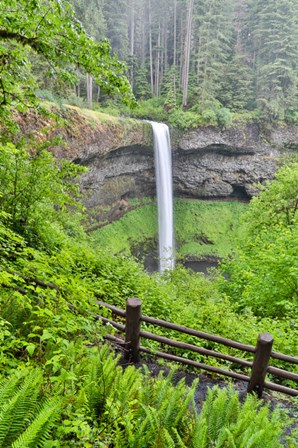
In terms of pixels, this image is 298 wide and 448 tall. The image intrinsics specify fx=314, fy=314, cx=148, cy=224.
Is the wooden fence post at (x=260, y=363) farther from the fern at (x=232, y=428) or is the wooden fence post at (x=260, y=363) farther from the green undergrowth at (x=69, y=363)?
the fern at (x=232, y=428)

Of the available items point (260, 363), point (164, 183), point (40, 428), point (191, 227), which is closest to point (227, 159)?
point (164, 183)

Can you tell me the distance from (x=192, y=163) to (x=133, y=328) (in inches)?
1135

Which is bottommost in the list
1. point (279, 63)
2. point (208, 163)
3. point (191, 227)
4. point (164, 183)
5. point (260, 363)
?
point (191, 227)

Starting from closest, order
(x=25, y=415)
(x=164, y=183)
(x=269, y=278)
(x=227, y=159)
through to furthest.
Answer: (x=25, y=415) → (x=269, y=278) → (x=164, y=183) → (x=227, y=159)

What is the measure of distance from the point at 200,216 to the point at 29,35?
2849 centimetres

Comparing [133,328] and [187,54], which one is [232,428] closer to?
[133,328]

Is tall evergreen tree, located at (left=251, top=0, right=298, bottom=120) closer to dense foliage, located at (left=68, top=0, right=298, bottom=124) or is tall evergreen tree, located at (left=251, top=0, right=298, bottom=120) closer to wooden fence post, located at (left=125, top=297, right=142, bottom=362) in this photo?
dense foliage, located at (left=68, top=0, right=298, bottom=124)

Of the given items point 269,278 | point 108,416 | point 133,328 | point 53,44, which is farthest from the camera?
point 269,278

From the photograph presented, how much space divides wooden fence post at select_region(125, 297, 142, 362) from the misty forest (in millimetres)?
23

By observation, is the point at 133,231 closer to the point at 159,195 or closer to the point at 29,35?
A: the point at 159,195

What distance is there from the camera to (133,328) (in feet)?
15.9

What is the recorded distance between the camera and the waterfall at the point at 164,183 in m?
29.0

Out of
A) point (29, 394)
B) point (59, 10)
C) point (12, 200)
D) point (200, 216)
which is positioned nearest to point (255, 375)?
point (29, 394)

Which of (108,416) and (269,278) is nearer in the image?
(108,416)
